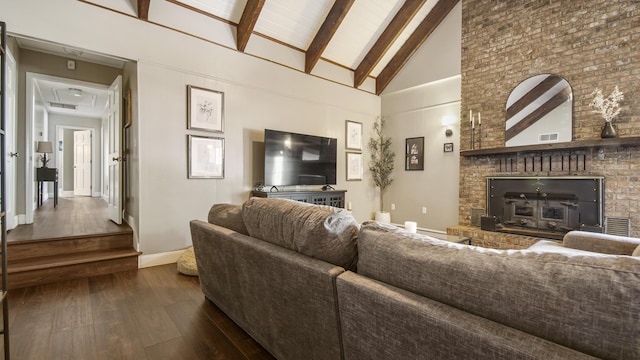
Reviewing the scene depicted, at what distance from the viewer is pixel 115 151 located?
4.01m

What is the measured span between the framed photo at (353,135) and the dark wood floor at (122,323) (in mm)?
3691

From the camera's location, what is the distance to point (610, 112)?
10.7ft

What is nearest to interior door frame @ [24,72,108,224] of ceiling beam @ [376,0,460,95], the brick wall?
ceiling beam @ [376,0,460,95]

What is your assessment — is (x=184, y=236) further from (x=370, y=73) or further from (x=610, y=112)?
(x=610, y=112)

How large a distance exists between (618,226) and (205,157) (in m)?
4.98

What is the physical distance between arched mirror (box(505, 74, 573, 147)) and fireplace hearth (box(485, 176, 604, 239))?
1.82ft

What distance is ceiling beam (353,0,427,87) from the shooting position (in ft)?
15.1

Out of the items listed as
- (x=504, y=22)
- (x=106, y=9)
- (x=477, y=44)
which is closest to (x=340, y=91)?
(x=477, y=44)

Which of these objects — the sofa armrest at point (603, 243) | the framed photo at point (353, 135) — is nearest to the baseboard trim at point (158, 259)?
the framed photo at point (353, 135)

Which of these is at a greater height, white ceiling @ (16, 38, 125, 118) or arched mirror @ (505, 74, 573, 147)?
white ceiling @ (16, 38, 125, 118)

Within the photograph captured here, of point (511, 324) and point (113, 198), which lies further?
point (113, 198)

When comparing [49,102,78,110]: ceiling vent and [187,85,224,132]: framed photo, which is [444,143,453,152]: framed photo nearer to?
[187,85,224,132]: framed photo

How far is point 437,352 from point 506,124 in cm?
422

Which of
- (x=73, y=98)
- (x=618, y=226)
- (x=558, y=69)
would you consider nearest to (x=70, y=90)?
(x=73, y=98)
